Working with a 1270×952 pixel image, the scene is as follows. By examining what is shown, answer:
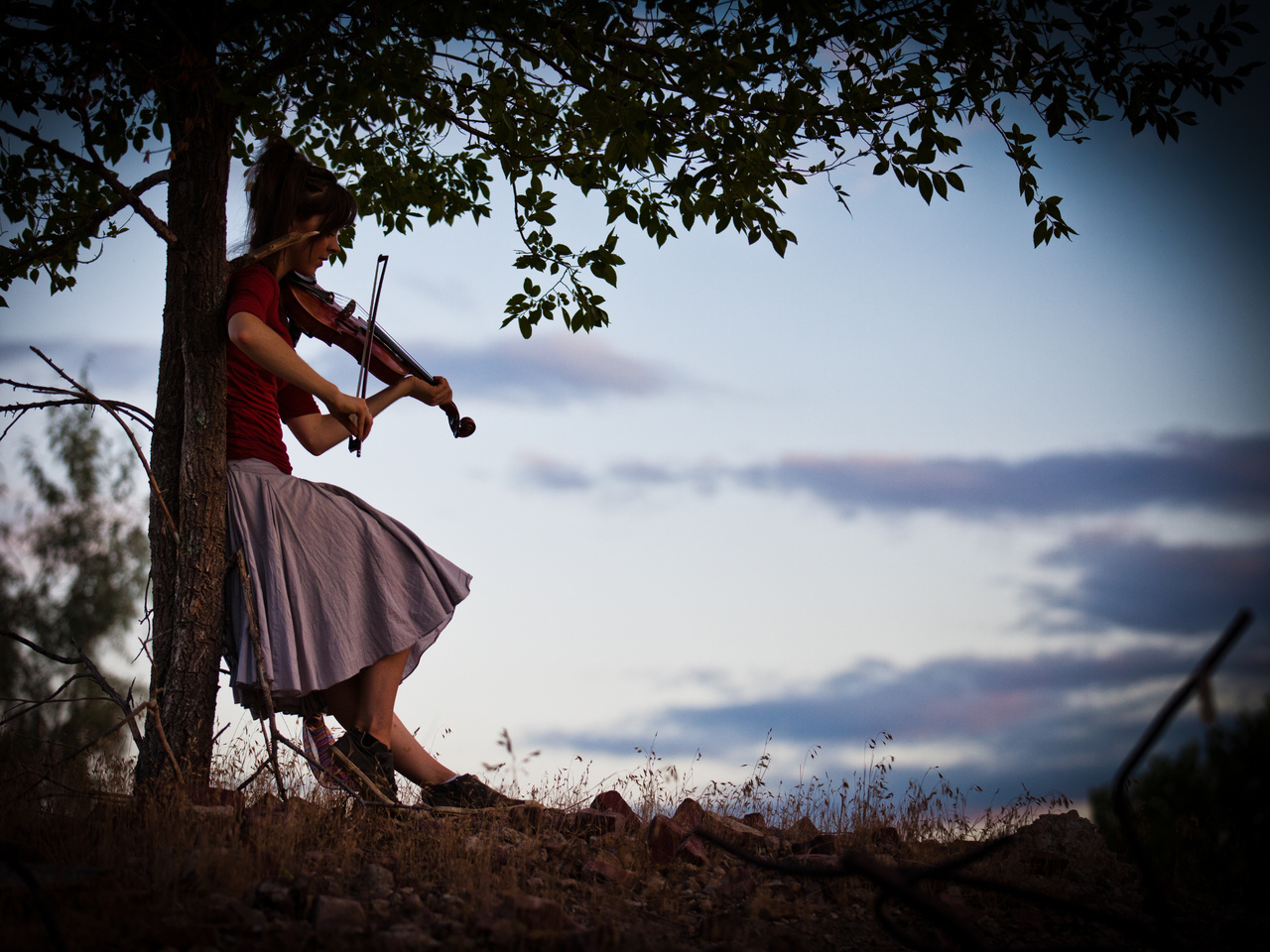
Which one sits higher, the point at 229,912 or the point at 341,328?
the point at 341,328

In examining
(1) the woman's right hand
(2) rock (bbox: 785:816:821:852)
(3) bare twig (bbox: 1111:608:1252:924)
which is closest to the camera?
(3) bare twig (bbox: 1111:608:1252:924)

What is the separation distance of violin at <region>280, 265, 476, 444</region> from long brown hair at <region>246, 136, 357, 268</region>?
8.1 inches

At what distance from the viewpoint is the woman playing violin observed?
14.5ft

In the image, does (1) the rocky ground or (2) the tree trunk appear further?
(2) the tree trunk

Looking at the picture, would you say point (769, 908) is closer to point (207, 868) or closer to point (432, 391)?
point (207, 868)

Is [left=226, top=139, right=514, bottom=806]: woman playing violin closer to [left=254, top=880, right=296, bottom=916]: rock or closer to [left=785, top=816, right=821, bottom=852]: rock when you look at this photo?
[left=254, top=880, right=296, bottom=916]: rock

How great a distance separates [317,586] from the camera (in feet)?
14.9

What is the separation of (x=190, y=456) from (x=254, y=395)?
0.42 metres

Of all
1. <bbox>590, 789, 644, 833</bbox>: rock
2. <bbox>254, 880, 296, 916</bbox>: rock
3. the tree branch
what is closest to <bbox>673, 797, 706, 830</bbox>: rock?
<bbox>590, 789, 644, 833</bbox>: rock

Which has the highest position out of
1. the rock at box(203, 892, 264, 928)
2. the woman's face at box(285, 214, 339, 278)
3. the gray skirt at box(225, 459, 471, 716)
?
the woman's face at box(285, 214, 339, 278)

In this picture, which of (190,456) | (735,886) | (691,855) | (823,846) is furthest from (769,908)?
(190,456)

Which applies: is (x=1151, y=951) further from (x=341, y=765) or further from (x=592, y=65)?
(x=592, y=65)

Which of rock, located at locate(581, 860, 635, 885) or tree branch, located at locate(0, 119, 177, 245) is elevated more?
tree branch, located at locate(0, 119, 177, 245)

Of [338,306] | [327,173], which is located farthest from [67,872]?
[327,173]
